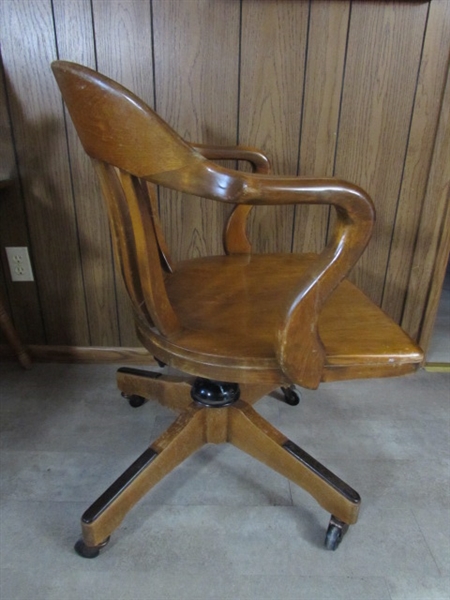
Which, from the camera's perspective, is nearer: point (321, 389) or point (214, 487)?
point (214, 487)

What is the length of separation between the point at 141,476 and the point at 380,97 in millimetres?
Result: 1076

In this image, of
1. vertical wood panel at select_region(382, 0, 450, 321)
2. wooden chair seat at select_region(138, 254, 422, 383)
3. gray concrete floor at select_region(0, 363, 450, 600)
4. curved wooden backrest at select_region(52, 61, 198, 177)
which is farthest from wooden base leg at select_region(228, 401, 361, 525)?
vertical wood panel at select_region(382, 0, 450, 321)

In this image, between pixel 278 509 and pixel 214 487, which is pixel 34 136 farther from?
pixel 278 509

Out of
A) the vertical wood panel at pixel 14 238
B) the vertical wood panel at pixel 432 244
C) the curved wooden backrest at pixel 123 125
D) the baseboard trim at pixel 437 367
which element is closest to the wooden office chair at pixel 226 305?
the curved wooden backrest at pixel 123 125

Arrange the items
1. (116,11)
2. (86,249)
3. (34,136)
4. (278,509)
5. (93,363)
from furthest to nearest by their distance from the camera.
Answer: (93,363) < (86,249) < (34,136) < (116,11) < (278,509)

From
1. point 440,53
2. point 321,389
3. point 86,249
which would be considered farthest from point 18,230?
point 440,53

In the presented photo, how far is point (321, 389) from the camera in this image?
48.8 inches

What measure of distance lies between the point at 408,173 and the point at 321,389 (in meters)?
0.68

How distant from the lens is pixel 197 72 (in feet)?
3.42

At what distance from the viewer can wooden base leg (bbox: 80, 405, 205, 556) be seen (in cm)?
70

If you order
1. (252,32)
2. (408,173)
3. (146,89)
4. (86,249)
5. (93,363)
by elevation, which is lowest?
(93,363)

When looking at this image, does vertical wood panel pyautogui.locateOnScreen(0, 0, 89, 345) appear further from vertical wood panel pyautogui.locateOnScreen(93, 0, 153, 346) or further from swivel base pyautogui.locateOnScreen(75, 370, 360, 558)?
swivel base pyautogui.locateOnScreen(75, 370, 360, 558)

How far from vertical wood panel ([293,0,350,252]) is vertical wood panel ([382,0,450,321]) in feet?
0.70

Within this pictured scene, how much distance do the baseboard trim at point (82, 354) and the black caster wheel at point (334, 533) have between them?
0.77 m
